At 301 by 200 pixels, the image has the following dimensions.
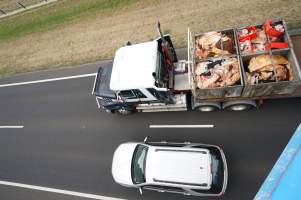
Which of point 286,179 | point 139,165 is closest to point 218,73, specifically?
point 139,165

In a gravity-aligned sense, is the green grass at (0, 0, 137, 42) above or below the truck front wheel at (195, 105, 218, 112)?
above

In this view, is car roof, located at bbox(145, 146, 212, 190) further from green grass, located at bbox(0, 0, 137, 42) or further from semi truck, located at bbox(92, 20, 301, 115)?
green grass, located at bbox(0, 0, 137, 42)

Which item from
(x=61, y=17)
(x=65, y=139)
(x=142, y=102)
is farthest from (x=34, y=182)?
(x=61, y=17)

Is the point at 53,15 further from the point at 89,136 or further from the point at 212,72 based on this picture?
the point at 212,72

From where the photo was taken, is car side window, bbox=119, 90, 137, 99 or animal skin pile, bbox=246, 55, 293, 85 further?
car side window, bbox=119, 90, 137, 99

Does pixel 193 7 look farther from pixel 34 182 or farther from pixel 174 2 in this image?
pixel 34 182

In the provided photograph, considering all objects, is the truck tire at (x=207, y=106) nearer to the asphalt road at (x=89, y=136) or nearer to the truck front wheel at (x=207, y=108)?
the truck front wheel at (x=207, y=108)

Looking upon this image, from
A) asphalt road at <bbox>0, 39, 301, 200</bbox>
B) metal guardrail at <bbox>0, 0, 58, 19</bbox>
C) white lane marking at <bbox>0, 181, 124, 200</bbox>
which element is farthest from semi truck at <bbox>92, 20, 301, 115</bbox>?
metal guardrail at <bbox>0, 0, 58, 19</bbox>
